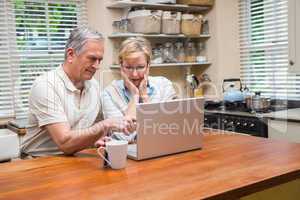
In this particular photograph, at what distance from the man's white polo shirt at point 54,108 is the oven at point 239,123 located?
61.1 inches

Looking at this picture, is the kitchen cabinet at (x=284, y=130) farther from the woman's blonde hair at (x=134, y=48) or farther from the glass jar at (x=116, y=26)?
the glass jar at (x=116, y=26)

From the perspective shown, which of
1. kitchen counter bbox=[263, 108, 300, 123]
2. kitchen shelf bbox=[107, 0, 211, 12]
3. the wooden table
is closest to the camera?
the wooden table

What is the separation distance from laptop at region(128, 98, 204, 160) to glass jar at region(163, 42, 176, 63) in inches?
81.9

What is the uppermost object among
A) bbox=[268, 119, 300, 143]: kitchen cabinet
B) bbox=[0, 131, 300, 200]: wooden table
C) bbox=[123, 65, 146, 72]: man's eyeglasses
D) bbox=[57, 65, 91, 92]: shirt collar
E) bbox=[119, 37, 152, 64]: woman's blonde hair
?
bbox=[119, 37, 152, 64]: woman's blonde hair

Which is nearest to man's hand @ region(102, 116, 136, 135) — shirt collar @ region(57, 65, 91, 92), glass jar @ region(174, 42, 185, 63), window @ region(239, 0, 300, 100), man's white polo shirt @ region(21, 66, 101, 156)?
man's white polo shirt @ region(21, 66, 101, 156)

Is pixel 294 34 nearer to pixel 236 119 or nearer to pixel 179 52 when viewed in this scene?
pixel 236 119

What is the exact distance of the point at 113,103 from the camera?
6.72ft

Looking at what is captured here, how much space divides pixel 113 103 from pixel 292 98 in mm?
2276

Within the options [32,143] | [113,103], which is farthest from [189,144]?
[32,143]

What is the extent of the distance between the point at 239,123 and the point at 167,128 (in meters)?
1.75

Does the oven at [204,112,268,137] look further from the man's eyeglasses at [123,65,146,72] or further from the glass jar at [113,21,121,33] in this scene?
the man's eyeglasses at [123,65,146,72]

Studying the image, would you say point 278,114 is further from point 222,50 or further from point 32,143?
point 32,143

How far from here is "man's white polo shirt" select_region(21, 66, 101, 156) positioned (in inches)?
70.2

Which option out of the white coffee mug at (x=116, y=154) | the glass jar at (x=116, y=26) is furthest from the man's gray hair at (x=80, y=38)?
the glass jar at (x=116, y=26)
